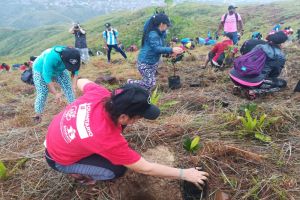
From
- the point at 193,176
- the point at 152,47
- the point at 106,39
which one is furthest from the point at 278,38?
the point at 106,39

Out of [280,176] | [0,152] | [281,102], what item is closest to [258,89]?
[281,102]

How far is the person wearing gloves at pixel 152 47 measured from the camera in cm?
495

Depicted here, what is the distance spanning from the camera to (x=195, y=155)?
10.8 feet

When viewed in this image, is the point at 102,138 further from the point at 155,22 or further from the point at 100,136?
the point at 155,22

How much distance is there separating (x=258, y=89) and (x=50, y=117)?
10.4 feet

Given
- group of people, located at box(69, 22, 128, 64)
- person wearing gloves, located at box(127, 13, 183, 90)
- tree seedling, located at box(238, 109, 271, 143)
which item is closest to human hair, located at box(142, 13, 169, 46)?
person wearing gloves, located at box(127, 13, 183, 90)

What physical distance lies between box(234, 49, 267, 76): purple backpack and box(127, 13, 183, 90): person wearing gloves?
3.11 ft

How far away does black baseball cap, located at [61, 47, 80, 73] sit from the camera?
4156 millimetres

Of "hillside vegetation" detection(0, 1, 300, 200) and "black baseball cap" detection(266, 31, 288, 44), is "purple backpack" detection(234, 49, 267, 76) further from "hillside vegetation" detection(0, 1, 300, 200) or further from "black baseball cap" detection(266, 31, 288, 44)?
"hillside vegetation" detection(0, 1, 300, 200)

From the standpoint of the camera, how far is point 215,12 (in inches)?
1465

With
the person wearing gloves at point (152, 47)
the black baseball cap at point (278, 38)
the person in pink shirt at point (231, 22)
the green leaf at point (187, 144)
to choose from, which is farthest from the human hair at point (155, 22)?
the person in pink shirt at point (231, 22)

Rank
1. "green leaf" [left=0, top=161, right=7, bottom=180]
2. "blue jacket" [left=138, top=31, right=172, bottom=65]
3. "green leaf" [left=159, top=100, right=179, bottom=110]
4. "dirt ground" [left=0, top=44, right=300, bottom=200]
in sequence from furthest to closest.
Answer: "blue jacket" [left=138, top=31, right=172, bottom=65], "green leaf" [left=159, top=100, right=179, bottom=110], "green leaf" [left=0, top=161, right=7, bottom=180], "dirt ground" [left=0, top=44, right=300, bottom=200]

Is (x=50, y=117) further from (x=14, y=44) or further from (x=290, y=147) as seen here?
(x=14, y=44)

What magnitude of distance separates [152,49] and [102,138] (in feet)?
10.0
